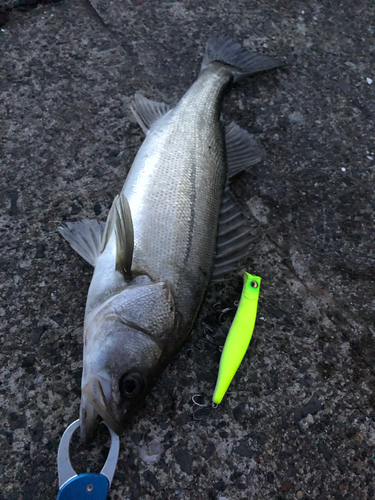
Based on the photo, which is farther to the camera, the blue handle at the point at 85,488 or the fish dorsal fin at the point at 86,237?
the fish dorsal fin at the point at 86,237

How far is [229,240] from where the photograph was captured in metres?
2.29

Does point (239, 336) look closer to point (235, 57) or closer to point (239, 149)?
point (239, 149)

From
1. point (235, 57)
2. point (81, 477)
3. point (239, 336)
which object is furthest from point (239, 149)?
point (81, 477)

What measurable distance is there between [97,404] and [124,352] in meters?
0.26

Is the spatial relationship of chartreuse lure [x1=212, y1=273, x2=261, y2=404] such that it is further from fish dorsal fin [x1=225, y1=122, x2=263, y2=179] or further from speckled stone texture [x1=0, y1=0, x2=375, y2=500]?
fish dorsal fin [x1=225, y1=122, x2=263, y2=179]

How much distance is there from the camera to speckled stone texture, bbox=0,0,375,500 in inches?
73.2

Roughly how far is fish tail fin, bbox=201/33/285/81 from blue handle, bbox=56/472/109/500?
→ 3015 mm

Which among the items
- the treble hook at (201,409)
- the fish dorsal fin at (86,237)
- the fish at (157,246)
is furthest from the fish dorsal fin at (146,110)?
the treble hook at (201,409)

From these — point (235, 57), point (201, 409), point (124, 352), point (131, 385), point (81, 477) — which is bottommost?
point (201, 409)

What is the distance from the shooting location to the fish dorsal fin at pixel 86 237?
221cm

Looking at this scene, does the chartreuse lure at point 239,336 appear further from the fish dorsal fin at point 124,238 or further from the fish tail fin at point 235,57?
the fish tail fin at point 235,57

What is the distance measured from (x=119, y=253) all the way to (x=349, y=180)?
197 cm

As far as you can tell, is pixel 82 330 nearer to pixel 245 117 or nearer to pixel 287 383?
pixel 287 383

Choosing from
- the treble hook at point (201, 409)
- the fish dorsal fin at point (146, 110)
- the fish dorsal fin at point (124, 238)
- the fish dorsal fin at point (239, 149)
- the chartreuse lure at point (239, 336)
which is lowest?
the treble hook at point (201, 409)
